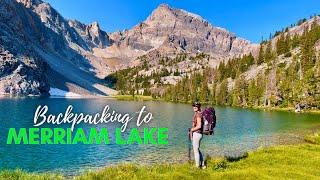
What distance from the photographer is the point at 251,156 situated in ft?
117

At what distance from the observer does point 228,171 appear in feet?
91.9

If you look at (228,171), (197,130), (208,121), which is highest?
(208,121)

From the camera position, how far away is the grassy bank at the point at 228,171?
25.7 metres

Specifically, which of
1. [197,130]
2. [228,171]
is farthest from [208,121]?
[228,171]

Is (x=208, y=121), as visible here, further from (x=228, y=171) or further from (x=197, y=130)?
(x=228, y=171)

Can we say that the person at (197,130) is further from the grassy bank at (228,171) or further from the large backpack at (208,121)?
the grassy bank at (228,171)

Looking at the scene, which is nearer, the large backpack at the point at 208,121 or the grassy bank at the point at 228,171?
the grassy bank at the point at 228,171

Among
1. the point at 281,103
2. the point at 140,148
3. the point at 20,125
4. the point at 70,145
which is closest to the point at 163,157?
the point at 140,148

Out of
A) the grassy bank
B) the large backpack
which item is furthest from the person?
the grassy bank

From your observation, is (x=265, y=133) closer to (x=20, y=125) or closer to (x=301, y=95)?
(x=20, y=125)

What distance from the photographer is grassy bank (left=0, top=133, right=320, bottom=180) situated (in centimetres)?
2569

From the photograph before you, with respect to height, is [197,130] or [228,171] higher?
[197,130]

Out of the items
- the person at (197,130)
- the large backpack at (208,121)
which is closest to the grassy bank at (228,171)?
the person at (197,130)

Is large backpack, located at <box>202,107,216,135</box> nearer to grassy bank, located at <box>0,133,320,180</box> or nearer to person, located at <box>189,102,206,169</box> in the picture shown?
person, located at <box>189,102,206,169</box>
